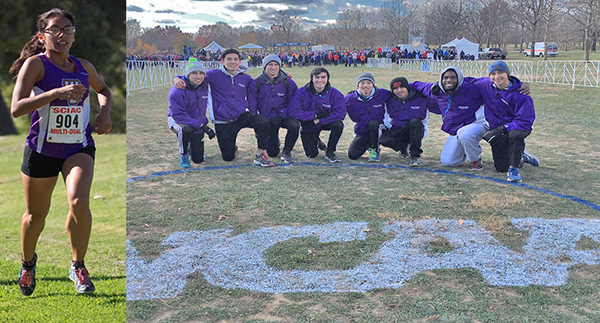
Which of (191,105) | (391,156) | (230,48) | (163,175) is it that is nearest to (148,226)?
(163,175)

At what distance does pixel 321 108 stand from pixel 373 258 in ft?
8.79

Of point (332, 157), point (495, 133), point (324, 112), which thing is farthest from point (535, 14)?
point (332, 157)

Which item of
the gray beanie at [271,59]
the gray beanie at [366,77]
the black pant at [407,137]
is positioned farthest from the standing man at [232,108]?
the black pant at [407,137]

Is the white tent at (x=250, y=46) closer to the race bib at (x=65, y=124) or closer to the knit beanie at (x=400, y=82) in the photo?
the knit beanie at (x=400, y=82)

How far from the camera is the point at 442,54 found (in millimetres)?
5074

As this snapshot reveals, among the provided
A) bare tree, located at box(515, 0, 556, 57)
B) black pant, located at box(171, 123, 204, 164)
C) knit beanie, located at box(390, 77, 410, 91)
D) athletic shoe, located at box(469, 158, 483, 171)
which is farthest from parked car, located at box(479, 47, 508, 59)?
black pant, located at box(171, 123, 204, 164)

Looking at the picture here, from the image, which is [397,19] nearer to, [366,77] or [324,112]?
[366,77]

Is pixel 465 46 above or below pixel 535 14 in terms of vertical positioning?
below

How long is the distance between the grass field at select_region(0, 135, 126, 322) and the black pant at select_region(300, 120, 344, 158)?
6.79 feet

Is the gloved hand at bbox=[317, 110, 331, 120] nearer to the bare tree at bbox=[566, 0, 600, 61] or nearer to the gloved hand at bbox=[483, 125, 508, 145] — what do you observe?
the gloved hand at bbox=[483, 125, 508, 145]

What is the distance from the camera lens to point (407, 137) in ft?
18.3

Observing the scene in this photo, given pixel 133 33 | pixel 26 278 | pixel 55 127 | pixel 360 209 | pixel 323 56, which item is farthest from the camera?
pixel 323 56

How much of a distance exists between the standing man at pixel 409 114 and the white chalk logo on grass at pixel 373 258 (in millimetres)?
1792

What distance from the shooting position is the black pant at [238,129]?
17.9 feet
